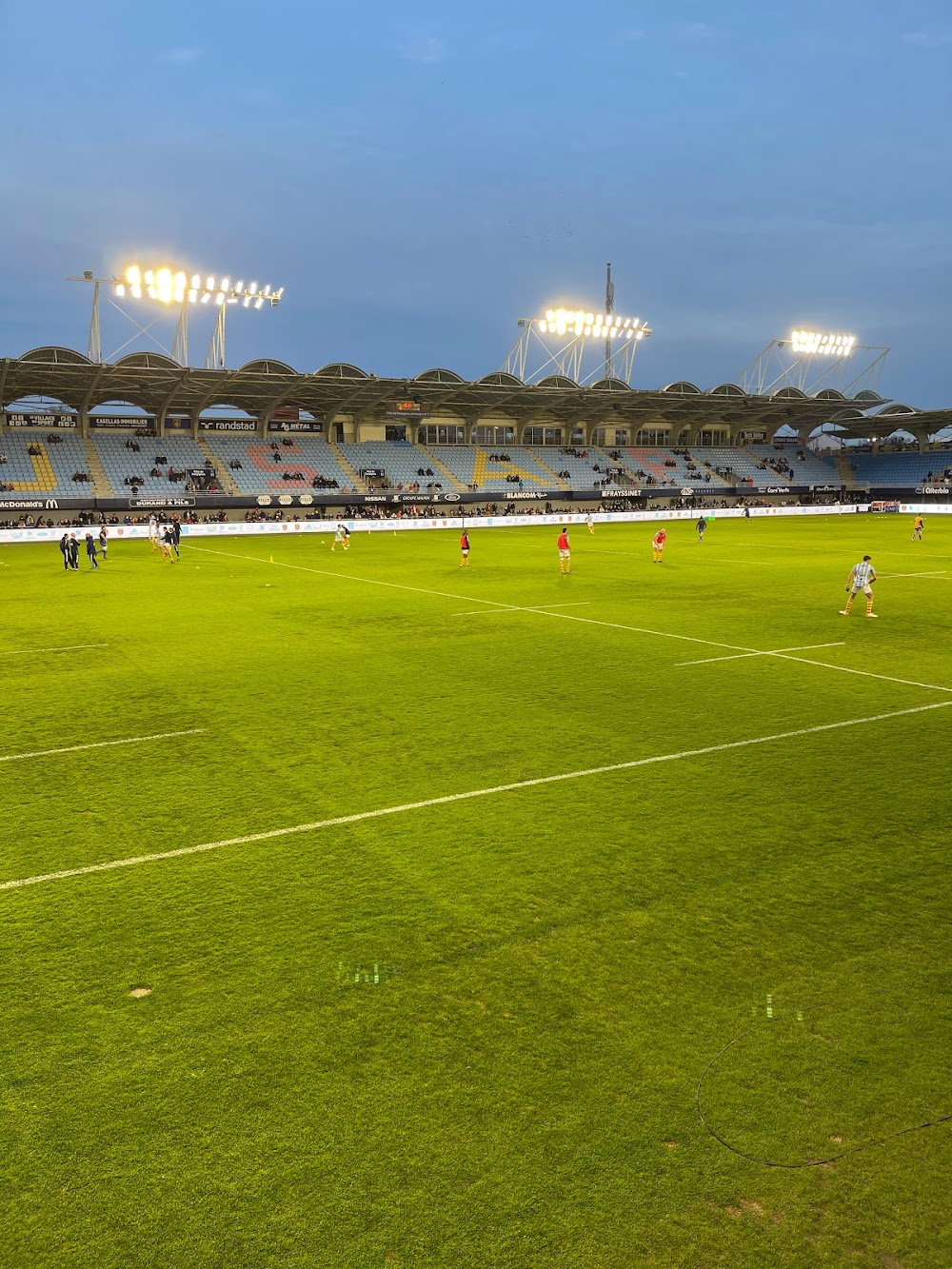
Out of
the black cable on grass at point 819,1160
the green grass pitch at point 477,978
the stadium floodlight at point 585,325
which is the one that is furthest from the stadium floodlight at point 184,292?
the black cable on grass at point 819,1160

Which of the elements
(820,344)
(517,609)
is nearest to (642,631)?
(517,609)

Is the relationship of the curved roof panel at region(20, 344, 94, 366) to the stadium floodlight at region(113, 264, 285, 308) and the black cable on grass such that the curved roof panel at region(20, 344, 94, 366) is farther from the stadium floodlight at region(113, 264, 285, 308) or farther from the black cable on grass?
the black cable on grass

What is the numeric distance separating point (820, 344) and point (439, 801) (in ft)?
301

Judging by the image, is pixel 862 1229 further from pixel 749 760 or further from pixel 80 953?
pixel 749 760

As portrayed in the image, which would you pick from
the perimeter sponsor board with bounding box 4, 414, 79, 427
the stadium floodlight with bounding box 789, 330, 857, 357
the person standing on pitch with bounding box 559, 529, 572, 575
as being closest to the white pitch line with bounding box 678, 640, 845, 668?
the person standing on pitch with bounding box 559, 529, 572, 575

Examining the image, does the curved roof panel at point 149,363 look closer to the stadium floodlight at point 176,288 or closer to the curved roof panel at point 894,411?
the stadium floodlight at point 176,288

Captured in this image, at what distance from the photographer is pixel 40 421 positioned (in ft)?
219

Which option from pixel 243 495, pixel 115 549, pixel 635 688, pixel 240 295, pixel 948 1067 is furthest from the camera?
pixel 243 495

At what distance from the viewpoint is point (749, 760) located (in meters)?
11.0

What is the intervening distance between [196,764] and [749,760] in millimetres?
6806

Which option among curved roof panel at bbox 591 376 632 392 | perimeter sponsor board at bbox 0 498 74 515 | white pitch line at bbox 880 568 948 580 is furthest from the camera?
curved roof panel at bbox 591 376 632 392

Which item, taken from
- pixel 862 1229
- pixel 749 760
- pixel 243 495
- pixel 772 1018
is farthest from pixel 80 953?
pixel 243 495

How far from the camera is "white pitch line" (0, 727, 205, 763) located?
37.2 ft

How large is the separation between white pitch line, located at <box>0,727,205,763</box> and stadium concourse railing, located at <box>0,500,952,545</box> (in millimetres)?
42942
